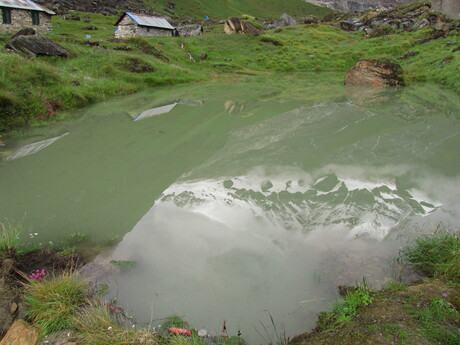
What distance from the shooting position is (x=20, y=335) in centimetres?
446

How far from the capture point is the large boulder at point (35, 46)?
28172mm

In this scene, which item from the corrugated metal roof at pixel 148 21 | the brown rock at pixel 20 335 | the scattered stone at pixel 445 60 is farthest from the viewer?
the corrugated metal roof at pixel 148 21

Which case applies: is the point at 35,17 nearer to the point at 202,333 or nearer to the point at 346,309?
the point at 202,333

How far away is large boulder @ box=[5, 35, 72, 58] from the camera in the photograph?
2817 cm

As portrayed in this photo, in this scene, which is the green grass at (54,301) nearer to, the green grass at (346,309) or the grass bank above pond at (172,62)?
the green grass at (346,309)

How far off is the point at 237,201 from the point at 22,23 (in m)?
50.3

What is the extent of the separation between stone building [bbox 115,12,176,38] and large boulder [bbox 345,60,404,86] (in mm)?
37759

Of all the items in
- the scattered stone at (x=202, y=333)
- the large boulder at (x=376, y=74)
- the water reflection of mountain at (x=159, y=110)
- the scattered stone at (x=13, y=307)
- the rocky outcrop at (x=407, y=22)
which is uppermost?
the rocky outcrop at (x=407, y=22)

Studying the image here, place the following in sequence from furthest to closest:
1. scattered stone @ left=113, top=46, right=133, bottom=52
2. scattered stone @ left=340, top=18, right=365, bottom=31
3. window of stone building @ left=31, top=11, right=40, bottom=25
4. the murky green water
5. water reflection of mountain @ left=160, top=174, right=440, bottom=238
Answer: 1. scattered stone @ left=340, top=18, right=365, bottom=31
2. window of stone building @ left=31, top=11, right=40, bottom=25
3. scattered stone @ left=113, top=46, right=133, bottom=52
4. water reflection of mountain @ left=160, top=174, right=440, bottom=238
5. the murky green water

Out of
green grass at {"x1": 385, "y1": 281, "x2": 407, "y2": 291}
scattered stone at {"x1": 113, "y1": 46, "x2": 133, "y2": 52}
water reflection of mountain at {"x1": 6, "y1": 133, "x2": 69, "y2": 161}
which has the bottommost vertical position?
green grass at {"x1": 385, "y1": 281, "x2": 407, "y2": 291}

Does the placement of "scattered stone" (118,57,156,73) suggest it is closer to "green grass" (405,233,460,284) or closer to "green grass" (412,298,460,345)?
"green grass" (405,233,460,284)

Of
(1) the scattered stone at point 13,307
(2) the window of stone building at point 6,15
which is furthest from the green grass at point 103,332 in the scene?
(2) the window of stone building at point 6,15

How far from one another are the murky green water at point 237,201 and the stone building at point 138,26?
41310 millimetres

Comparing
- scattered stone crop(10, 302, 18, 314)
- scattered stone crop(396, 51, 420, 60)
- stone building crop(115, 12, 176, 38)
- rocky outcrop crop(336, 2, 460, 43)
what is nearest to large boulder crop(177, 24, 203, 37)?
stone building crop(115, 12, 176, 38)
